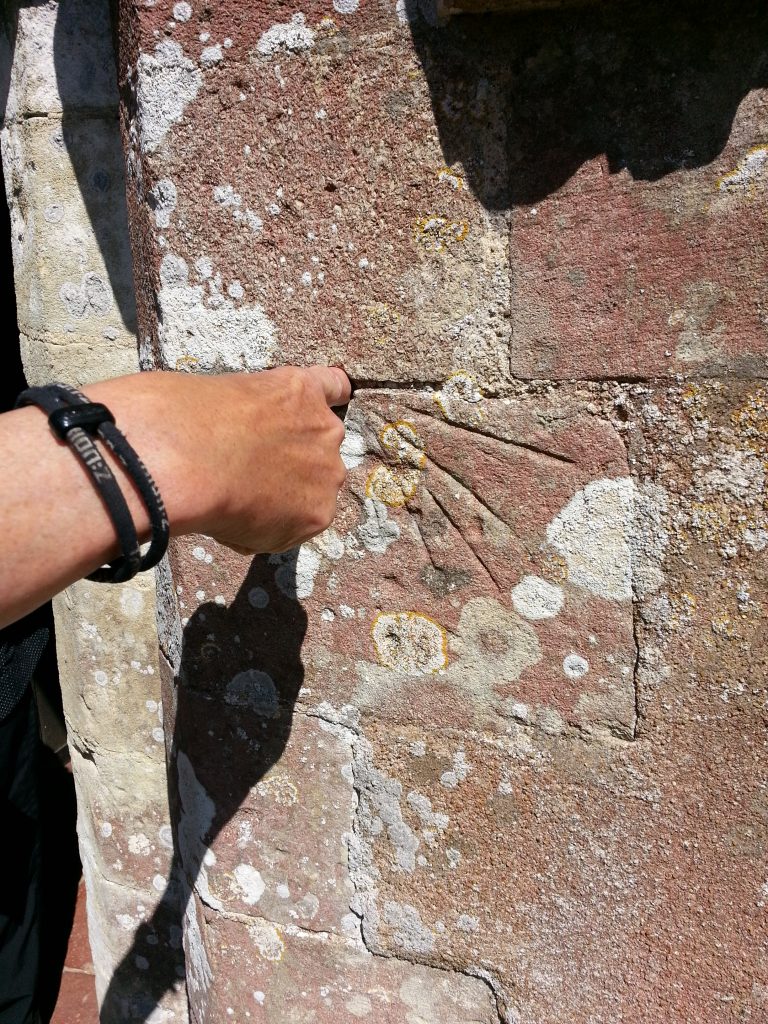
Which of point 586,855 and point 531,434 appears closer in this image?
point 531,434

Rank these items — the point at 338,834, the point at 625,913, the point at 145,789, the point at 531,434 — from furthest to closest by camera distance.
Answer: the point at 145,789 → the point at 338,834 → the point at 625,913 → the point at 531,434

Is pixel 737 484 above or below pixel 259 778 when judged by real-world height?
above

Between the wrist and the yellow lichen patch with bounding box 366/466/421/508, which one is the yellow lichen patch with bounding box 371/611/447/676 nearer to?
the yellow lichen patch with bounding box 366/466/421/508

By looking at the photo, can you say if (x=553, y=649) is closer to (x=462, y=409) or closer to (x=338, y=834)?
(x=462, y=409)

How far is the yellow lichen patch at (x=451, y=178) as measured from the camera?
95cm

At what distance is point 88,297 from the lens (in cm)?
157

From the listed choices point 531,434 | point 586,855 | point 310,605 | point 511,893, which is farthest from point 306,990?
point 531,434

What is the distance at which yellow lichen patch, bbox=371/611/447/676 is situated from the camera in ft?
3.66

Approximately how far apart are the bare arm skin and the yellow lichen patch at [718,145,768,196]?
0.52m

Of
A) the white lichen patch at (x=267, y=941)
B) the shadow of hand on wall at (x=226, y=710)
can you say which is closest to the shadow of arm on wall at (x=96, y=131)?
the shadow of hand on wall at (x=226, y=710)

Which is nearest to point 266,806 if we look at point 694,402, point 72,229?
point 694,402

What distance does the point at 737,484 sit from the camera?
0.92 metres

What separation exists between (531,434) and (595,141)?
0.36m

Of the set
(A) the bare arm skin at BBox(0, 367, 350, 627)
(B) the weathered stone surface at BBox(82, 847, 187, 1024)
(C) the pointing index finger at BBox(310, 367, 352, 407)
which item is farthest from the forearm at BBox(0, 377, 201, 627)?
(B) the weathered stone surface at BBox(82, 847, 187, 1024)
